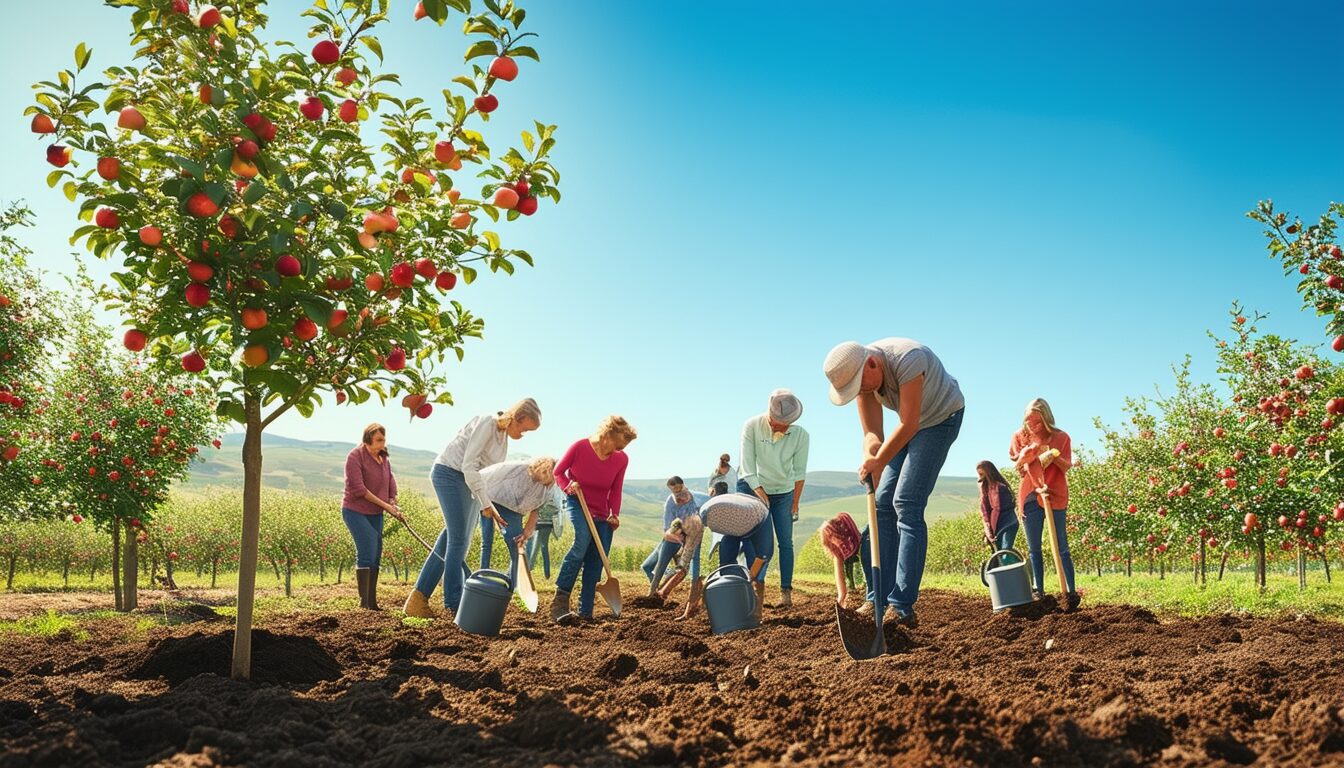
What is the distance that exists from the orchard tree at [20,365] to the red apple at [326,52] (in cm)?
541

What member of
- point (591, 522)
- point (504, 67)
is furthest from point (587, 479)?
point (504, 67)

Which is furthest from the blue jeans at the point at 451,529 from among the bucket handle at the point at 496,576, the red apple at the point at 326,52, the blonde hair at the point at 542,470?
the red apple at the point at 326,52

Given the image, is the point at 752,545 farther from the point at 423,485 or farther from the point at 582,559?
the point at 423,485

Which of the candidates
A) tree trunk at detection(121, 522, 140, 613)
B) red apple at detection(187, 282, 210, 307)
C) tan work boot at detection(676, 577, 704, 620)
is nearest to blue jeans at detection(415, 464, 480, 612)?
tan work boot at detection(676, 577, 704, 620)

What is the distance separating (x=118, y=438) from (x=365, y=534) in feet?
10.9

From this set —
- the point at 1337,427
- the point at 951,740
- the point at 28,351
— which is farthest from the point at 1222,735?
the point at 28,351

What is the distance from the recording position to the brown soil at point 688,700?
95.8 inches

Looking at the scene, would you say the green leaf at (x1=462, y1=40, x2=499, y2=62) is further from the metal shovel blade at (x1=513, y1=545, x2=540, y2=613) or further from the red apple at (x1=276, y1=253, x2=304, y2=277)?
the metal shovel blade at (x1=513, y1=545, x2=540, y2=613)

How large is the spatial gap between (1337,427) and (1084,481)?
13707 millimetres

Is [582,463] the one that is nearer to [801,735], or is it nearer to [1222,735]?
[801,735]

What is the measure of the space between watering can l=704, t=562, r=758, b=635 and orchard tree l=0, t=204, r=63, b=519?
579 centimetres

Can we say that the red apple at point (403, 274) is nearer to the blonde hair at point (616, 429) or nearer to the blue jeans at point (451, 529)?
the blonde hair at point (616, 429)

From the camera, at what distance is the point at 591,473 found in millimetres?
6355

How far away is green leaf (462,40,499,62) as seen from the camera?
126 inches
